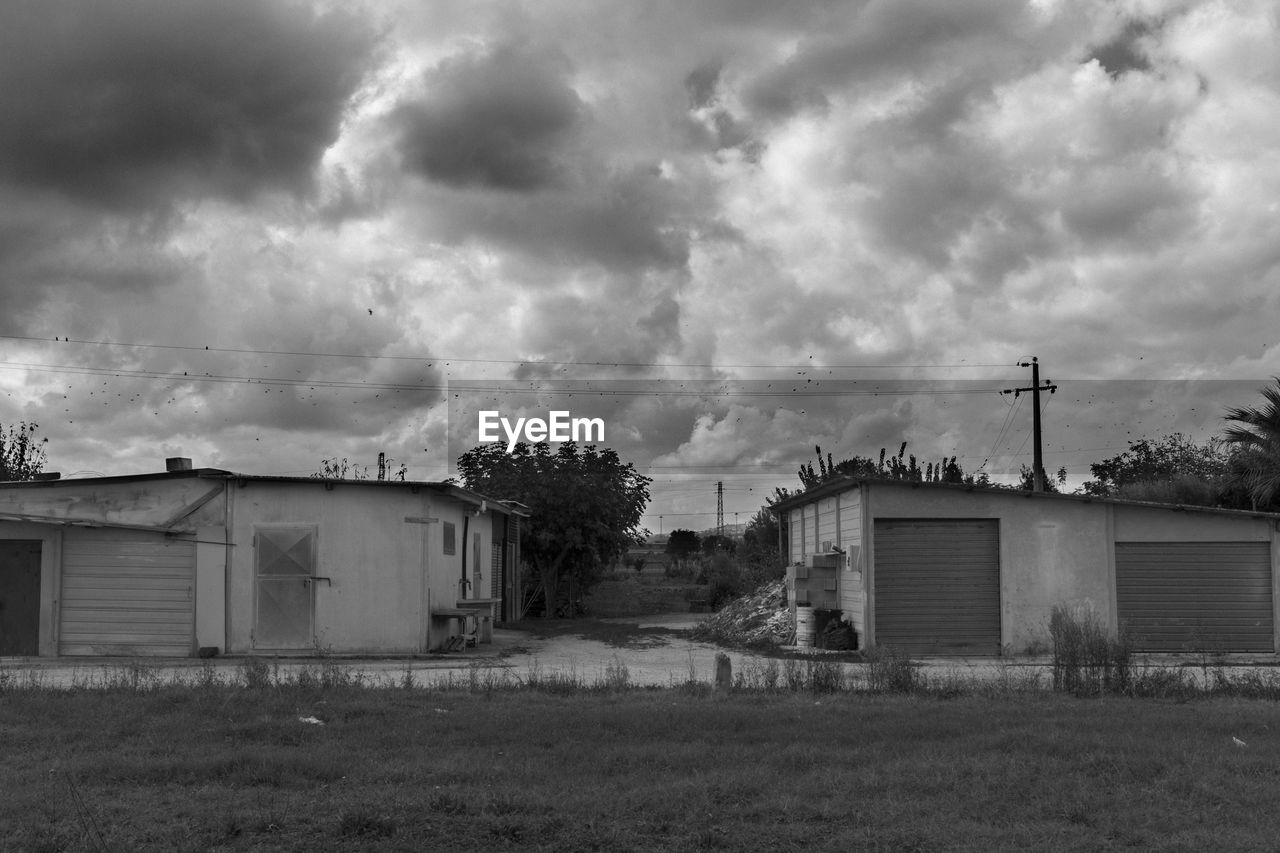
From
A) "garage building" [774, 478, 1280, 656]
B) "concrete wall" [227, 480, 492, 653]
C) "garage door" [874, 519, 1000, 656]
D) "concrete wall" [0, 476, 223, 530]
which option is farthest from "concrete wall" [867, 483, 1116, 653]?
"concrete wall" [0, 476, 223, 530]

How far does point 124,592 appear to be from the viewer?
2152 cm

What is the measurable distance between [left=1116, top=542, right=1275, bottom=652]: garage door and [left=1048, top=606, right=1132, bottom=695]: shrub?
8.54 metres

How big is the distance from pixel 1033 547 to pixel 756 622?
7030mm

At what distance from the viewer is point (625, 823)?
759 centimetres

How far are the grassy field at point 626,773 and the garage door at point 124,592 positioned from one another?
8357mm

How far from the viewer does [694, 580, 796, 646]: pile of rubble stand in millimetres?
25797

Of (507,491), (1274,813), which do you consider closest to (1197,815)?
(1274,813)

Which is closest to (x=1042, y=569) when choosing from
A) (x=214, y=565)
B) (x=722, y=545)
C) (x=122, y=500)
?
(x=214, y=565)

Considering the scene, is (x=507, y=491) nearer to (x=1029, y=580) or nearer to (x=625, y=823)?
(x=1029, y=580)

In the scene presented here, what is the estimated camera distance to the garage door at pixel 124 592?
2134 centimetres

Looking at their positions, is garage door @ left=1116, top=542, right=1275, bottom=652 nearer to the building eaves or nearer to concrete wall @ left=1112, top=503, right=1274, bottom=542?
concrete wall @ left=1112, top=503, right=1274, bottom=542

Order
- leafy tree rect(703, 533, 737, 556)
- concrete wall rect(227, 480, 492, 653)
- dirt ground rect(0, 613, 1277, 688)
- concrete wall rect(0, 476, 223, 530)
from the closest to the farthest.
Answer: dirt ground rect(0, 613, 1277, 688)
concrete wall rect(227, 480, 492, 653)
concrete wall rect(0, 476, 223, 530)
leafy tree rect(703, 533, 737, 556)

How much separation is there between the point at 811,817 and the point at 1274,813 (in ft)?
10.0

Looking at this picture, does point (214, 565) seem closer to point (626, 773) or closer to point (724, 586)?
point (626, 773)
